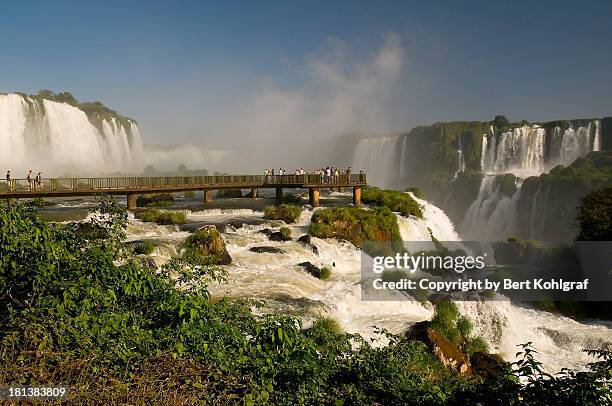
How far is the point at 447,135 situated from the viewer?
257 ft

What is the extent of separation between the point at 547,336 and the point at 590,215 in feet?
29.8

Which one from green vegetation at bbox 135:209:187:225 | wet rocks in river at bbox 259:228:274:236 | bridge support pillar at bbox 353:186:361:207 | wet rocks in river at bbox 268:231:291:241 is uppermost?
bridge support pillar at bbox 353:186:361:207

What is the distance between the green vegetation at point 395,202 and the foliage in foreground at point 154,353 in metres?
22.2

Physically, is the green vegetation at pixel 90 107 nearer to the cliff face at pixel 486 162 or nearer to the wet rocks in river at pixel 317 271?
the cliff face at pixel 486 162

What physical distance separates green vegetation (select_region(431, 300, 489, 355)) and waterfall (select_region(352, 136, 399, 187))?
63.7 metres

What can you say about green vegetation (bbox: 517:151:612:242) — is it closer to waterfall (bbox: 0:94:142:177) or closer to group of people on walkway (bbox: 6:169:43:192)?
group of people on walkway (bbox: 6:169:43:192)

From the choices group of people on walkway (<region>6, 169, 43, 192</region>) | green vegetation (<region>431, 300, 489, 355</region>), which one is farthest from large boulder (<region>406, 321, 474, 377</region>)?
group of people on walkway (<region>6, 169, 43, 192</region>)

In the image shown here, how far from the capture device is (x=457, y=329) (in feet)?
46.9

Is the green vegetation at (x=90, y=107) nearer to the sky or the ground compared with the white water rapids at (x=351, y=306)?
nearer to the sky

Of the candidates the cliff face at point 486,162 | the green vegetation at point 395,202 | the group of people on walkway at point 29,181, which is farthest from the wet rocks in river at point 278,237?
the cliff face at point 486,162

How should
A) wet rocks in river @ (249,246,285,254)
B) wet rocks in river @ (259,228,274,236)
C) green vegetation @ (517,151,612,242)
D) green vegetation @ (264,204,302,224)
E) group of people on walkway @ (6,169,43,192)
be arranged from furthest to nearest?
green vegetation @ (517,151,612,242)
green vegetation @ (264,204,302,224)
group of people on walkway @ (6,169,43,192)
wet rocks in river @ (259,228,274,236)
wet rocks in river @ (249,246,285,254)

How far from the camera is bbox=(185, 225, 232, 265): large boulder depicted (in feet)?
58.0

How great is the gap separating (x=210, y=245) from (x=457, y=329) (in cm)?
1034

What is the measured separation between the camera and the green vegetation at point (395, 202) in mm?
28812
